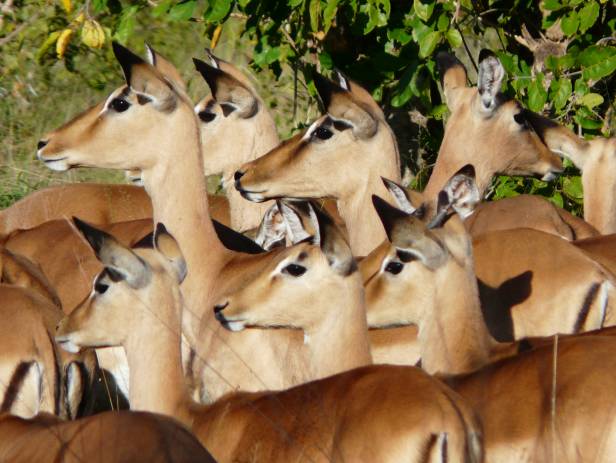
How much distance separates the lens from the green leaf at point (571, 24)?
7.79m

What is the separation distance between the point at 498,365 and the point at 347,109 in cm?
215

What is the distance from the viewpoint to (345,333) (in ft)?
16.9

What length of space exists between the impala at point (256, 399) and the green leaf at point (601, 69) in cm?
313

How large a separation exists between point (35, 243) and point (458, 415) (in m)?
4.06

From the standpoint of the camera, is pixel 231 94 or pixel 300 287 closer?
pixel 300 287

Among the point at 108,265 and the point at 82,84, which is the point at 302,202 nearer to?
the point at 108,265

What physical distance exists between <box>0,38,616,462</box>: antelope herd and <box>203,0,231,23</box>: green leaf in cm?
34

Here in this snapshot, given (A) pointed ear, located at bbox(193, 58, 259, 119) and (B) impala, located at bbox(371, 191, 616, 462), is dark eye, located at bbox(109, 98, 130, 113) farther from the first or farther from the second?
(B) impala, located at bbox(371, 191, 616, 462)

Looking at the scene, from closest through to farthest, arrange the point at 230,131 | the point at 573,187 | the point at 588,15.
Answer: the point at 588,15, the point at 230,131, the point at 573,187

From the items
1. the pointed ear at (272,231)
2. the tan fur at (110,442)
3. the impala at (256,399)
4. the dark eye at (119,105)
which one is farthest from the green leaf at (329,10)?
the tan fur at (110,442)

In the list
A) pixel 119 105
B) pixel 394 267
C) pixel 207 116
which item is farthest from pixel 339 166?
pixel 394 267

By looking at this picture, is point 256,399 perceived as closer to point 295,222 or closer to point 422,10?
point 295,222

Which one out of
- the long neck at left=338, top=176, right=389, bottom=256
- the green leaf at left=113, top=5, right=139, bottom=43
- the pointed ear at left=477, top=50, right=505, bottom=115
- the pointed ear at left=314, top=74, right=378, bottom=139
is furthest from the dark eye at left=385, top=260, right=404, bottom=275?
the green leaf at left=113, top=5, right=139, bottom=43

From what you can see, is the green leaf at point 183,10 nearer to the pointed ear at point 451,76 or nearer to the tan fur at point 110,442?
the pointed ear at point 451,76
